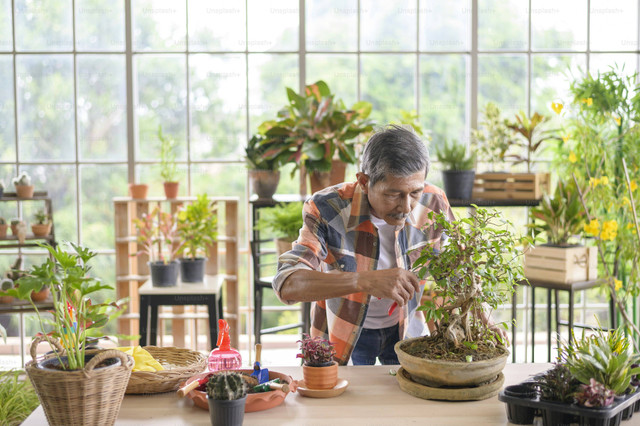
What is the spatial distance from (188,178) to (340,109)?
1.42 metres

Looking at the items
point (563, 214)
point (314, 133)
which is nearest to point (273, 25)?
point (314, 133)

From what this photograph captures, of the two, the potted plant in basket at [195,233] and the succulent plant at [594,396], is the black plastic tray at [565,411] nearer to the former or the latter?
the succulent plant at [594,396]

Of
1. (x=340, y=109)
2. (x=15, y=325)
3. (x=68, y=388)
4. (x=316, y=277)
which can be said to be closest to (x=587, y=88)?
(x=340, y=109)

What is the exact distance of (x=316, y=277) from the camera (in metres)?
2.29

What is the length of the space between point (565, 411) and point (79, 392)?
1.21m

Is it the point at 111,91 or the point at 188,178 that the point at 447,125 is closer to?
the point at 188,178

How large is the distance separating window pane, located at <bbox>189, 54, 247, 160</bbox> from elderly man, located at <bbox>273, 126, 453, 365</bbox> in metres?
2.69

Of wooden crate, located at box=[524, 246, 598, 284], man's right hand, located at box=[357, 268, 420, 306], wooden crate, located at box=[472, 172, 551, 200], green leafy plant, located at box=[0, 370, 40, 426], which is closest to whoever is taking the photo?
man's right hand, located at box=[357, 268, 420, 306]

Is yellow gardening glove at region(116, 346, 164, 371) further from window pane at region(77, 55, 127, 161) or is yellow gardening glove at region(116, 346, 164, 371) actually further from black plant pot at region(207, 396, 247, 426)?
window pane at region(77, 55, 127, 161)

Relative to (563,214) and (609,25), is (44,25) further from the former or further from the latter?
(609,25)

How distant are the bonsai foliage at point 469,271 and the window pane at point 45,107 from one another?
12.8 feet

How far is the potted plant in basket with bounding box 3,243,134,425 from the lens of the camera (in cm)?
168

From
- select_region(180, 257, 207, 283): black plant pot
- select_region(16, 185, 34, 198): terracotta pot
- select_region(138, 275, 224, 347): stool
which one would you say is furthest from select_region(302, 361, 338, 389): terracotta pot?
select_region(16, 185, 34, 198): terracotta pot

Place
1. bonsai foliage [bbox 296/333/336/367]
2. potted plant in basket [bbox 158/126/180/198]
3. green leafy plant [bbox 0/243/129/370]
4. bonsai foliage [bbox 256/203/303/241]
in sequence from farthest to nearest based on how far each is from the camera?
1. potted plant in basket [bbox 158/126/180/198]
2. bonsai foliage [bbox 256/203/303/241]
3. bonsai foliage [bbox 296/333/336/367]
4. green leafy plant [bbox 0/243/129/370]
